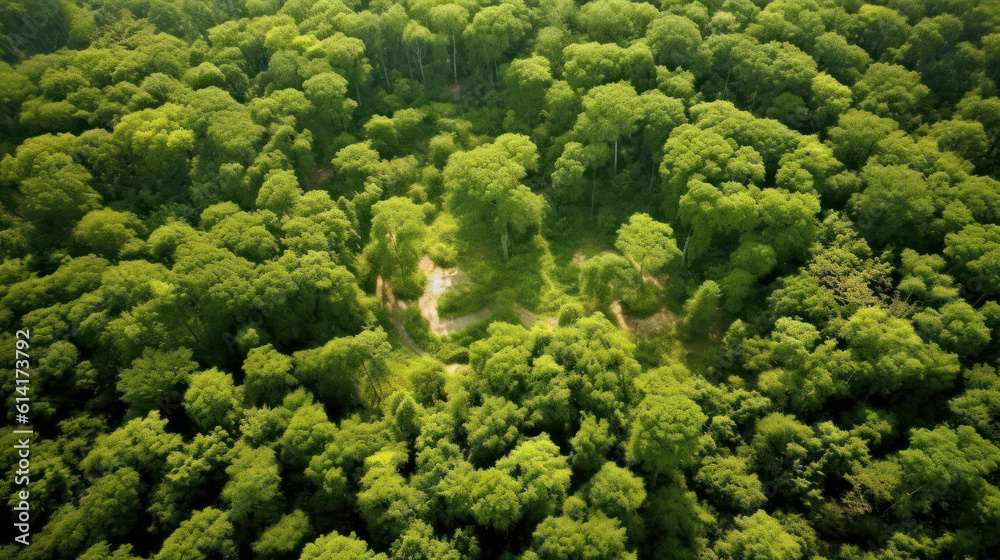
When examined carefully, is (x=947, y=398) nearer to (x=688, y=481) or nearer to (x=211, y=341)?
(x=688, y=481)

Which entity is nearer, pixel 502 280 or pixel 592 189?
pixel 502 280

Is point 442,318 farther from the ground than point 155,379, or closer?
closer

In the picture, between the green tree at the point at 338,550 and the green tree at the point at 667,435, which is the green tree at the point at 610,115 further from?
the green tree at the point at 338,550

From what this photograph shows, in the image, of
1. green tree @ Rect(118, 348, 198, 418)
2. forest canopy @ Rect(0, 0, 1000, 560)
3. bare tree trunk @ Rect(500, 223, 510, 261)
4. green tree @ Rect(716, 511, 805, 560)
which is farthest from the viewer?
bare tree trunk @ Rect(500, 223, 510, 261)

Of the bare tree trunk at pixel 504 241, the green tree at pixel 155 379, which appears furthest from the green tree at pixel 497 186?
the green tree at pixel 155 379

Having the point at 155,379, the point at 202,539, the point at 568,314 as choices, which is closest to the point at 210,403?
the point at 155,379

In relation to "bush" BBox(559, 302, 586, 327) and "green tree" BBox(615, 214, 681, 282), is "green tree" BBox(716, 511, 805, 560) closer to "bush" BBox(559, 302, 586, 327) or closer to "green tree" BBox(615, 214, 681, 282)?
"bush" BBox(559, 302, 586, 327)

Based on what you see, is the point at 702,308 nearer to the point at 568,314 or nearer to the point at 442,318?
the point at 568,314

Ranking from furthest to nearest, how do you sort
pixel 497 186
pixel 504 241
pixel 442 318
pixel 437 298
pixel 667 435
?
pixel 504 241 → pixel 437 298 → pixel 442 318 → pixel 497 186 → pixel 667 435

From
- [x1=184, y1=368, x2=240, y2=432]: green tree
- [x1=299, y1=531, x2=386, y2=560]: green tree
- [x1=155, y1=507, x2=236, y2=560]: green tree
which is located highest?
[x1=184, y1=368, x2=240, y2=432]: green tree

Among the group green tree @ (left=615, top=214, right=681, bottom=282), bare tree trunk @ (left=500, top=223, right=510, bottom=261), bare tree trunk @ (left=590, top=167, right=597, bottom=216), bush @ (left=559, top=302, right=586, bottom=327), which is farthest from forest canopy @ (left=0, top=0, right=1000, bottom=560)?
bare tree trunk @ (left=500, top=223, right=510, bottom=261)
